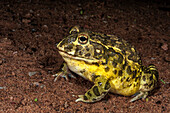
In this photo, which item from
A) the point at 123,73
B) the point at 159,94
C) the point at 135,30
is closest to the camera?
the point at 123,73

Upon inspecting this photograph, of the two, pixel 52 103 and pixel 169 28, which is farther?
pixel 169 28

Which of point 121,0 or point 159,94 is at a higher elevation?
point 121,0

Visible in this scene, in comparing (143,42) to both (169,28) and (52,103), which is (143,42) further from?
(52,103)

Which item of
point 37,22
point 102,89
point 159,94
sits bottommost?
point 159,94

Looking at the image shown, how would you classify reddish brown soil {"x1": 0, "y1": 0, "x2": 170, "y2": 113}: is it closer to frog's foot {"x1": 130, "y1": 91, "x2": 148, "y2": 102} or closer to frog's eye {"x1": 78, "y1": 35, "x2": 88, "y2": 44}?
frog's foot {"x1": 130, "y1": 91, "x2": 148, "y2": 102}

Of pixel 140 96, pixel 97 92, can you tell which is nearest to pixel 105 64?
pixel 97 92

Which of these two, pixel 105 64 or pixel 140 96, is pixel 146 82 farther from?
pixel 105 64

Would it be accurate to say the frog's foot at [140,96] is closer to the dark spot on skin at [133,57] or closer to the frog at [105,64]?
the frog at [105,64]

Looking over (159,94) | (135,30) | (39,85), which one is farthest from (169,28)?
(39,85)
